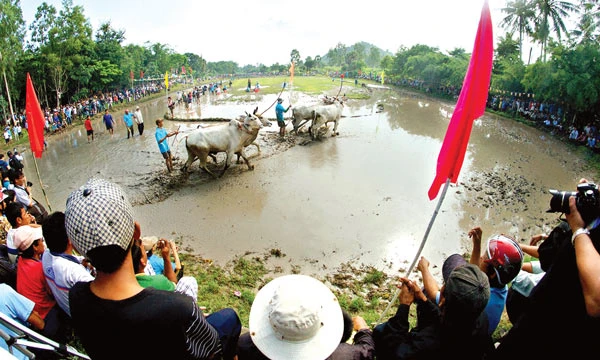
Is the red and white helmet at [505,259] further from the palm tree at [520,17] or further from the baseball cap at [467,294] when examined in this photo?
the palm tree at [520,17]

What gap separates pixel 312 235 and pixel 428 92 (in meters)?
31.9

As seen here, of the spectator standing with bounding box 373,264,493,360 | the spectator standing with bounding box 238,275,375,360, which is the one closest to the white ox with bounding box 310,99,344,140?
the spectator standing with bounding box 373,264,493,360

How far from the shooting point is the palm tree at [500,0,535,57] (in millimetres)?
27172

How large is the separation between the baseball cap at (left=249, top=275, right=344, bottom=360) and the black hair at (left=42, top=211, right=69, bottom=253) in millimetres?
1936

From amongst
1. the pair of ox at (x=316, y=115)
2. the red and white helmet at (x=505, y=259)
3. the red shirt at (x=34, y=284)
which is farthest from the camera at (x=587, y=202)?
the pair of ox at (x=316, y=115)

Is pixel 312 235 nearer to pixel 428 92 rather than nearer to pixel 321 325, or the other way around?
pixel 321 325

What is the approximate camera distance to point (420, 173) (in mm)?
9820

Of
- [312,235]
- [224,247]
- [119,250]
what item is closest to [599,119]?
[312,235]

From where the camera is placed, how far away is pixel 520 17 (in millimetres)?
27812

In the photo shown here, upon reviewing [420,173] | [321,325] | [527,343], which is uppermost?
[321,325]

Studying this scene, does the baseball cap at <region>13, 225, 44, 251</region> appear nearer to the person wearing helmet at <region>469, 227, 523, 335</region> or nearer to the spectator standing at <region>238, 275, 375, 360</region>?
the spectator standing at <region>238, 275, 375, 360</region>

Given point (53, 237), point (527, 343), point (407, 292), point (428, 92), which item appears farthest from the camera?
→ point (428, 92)

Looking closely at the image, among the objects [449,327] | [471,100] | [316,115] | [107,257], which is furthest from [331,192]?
[107,257]

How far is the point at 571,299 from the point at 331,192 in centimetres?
671
